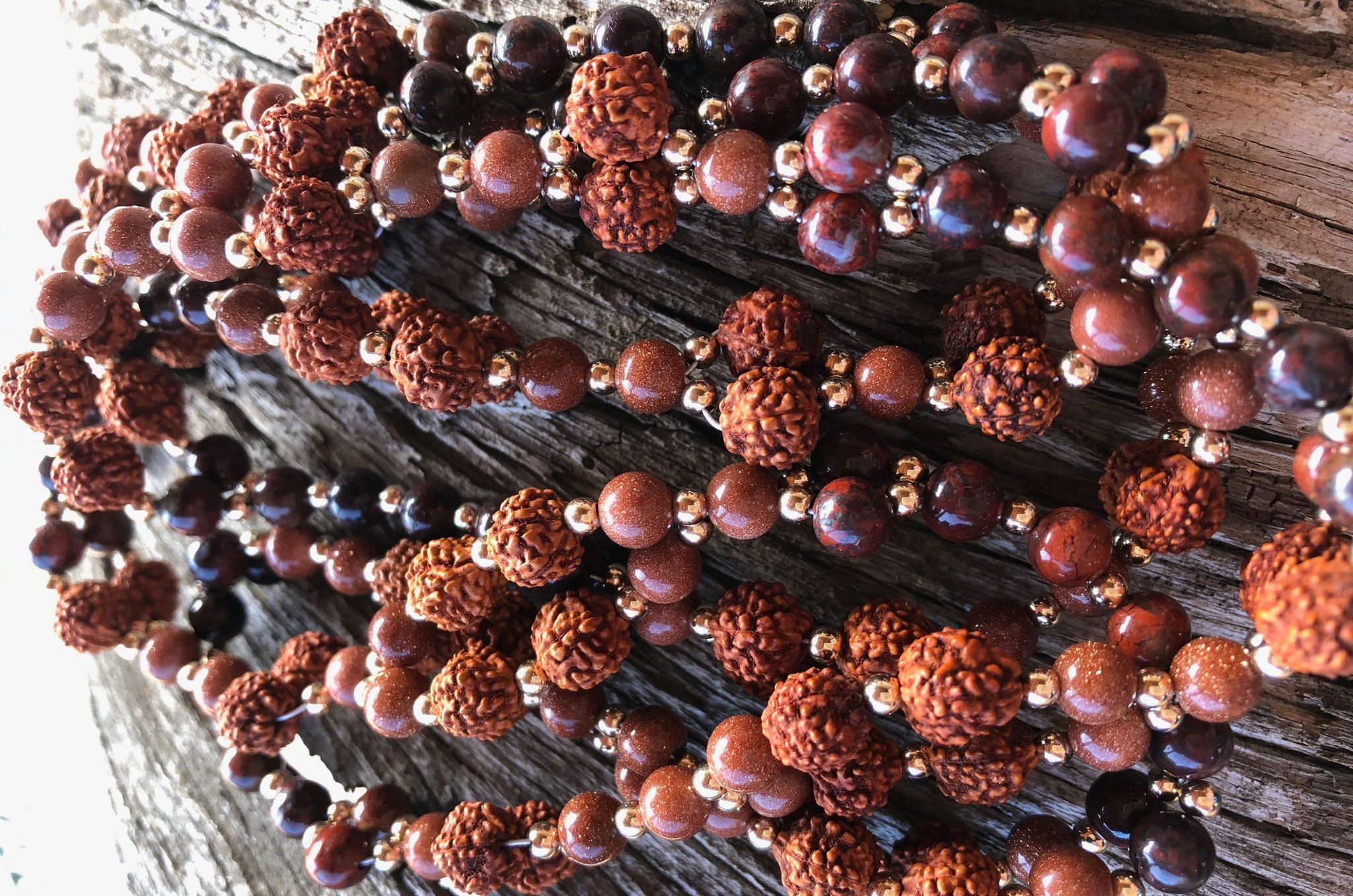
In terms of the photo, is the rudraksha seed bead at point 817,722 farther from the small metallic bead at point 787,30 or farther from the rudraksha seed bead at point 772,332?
the small metallic bead at point 787,30

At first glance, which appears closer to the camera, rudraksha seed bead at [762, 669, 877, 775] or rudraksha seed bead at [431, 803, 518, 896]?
rudraksha seed bead at [762, 669, 877, 775]

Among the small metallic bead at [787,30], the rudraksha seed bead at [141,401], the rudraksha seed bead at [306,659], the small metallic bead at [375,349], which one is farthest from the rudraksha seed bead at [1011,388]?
the rudraksha seed bead at [141,401]

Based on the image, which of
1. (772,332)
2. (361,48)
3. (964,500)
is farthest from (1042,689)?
(361,48)

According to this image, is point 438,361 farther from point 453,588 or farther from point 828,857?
point 828,857

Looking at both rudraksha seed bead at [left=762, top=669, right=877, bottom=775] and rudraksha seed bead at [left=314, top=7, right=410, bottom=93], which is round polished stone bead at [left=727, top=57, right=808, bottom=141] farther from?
rudraksha seed bead at [left=762, top=669, right=877, bottom=775]

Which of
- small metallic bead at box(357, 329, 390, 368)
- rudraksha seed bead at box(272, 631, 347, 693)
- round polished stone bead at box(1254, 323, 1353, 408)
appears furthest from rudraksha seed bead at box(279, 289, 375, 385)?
round polished stone bead at box(1254, 323, 1353, 408)
